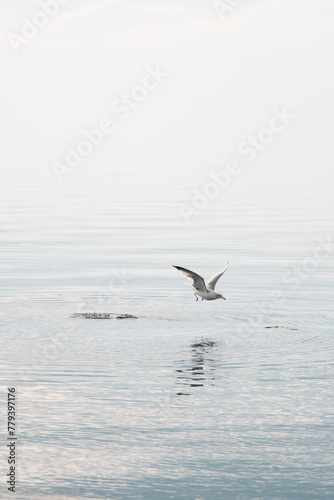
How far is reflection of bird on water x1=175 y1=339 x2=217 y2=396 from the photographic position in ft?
73.8

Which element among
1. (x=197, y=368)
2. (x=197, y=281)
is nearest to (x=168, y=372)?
(x=197, y=368)

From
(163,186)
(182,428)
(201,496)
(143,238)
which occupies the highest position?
(163,186)

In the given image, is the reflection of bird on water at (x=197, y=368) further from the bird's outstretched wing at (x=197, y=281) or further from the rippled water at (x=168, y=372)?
the bird's outstretched wing at (x=197, y=281)

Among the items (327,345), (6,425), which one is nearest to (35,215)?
(327,345)

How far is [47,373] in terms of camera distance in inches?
914

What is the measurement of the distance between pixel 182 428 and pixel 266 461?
2277 millimetres

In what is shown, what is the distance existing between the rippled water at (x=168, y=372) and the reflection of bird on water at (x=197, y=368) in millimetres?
46

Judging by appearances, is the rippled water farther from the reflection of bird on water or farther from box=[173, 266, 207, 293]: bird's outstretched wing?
box=[173, 266, 207, 293]: bird's outstretched wing

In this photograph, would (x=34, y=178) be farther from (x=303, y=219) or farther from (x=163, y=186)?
(x=303, y=219)

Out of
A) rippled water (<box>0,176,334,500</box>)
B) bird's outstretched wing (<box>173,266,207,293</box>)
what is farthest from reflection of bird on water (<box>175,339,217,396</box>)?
bird's outstretched wing (<box>173,266,207,293</box>)

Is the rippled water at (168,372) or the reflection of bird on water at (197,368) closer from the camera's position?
the rippled water at (168,372)

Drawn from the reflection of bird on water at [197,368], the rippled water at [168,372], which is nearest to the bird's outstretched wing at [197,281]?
the rippled water at [168,372]

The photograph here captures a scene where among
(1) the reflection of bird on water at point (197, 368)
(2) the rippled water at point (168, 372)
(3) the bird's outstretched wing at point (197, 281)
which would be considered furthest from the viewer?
(3) the bird's outstretched wing at point (197, 281)

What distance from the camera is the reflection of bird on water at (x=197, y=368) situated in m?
22.5
